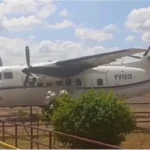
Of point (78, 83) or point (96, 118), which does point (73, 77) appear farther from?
point (96, 118)

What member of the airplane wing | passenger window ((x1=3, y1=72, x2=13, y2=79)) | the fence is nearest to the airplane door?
the airplane wing

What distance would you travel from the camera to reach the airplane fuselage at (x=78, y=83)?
26594 mm

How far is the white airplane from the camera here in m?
26.6

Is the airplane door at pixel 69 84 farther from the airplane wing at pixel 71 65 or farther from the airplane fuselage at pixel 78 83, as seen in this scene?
the airplane wing at pixel 71 65

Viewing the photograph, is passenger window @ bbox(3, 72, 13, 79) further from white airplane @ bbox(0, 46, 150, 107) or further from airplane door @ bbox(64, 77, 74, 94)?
airplane door @ bbox(64, 77, 74, 94)

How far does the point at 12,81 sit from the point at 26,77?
93 centimetres

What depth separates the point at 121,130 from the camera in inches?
544

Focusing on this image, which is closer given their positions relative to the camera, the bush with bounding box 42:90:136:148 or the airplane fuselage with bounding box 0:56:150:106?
the bush with bounding box 42:90:136:148

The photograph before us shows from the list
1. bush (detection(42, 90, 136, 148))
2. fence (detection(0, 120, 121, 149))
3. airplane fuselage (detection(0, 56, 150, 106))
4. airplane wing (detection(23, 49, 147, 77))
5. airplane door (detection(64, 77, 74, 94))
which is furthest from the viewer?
airplane door (detection(64, 77, 74, 94))

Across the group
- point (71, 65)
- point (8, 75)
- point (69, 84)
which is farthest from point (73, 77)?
point (8, 75)

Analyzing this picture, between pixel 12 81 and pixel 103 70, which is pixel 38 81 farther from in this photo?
pixel 103 70

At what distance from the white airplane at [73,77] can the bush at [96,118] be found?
1119cm

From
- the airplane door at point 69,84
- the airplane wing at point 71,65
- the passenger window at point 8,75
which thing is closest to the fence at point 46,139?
the passenger window at point 8,75

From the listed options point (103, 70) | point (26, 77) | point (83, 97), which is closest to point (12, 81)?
point (26, 77)
